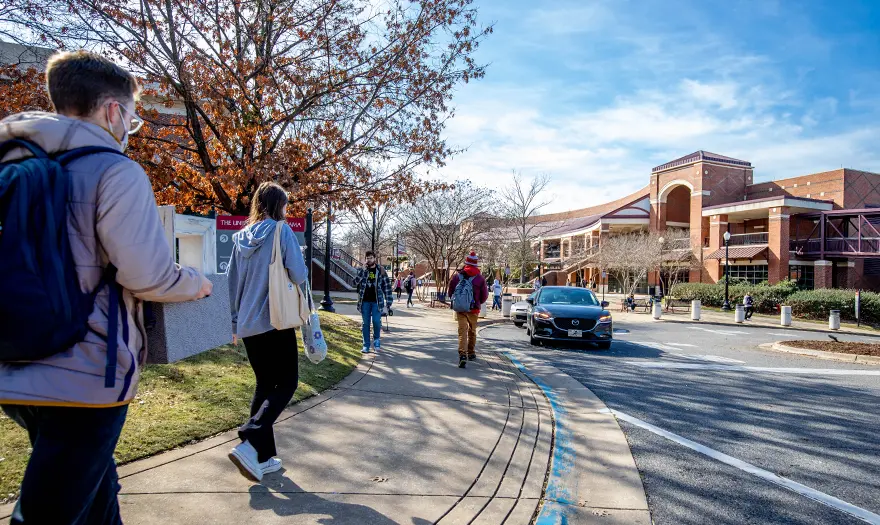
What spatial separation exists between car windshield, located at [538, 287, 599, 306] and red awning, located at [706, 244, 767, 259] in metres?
29.2

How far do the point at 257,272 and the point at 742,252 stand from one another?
1594 inches

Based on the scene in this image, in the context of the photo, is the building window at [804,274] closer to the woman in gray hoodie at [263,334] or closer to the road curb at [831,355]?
the road curb at [831,355]

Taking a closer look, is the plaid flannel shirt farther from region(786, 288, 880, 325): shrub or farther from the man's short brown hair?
region(786, 288, 880, 325): shrub

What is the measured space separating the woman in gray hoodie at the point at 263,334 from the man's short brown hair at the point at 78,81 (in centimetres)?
170

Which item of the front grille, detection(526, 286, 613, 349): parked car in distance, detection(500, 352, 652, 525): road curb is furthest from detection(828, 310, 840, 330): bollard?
detection(500, 352, 652, 525): road curb

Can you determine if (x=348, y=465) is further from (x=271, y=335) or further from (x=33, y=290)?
(x=33, y=290)

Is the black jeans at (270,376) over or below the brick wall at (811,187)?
below

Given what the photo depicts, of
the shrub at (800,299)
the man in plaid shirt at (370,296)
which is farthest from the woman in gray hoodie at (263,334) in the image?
the shrub at (800,299)

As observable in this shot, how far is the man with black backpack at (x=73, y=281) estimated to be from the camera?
5.02 ft

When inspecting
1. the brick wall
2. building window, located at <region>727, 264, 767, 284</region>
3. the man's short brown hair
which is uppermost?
the brick wall

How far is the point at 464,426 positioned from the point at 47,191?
157 inches

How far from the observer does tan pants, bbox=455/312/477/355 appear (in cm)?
803

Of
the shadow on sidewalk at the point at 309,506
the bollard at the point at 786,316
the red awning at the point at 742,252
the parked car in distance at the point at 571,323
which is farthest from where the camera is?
the red awning at the point at 742,252

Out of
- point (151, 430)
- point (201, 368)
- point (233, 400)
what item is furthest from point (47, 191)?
point (201, 368)
